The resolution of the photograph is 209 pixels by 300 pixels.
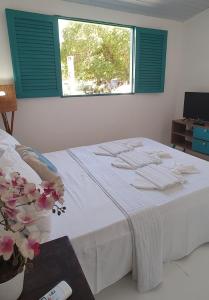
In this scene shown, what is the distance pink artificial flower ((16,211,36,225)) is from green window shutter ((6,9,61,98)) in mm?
2489

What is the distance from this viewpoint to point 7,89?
2.35 meters

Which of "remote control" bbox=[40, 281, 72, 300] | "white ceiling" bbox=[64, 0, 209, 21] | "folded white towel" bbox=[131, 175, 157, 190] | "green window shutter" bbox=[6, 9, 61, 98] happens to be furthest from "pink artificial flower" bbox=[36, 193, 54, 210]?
"white ceiling" bbox=[64, 0, 209, 21]

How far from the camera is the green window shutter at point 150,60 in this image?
3.31m

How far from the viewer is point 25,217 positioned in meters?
0.55

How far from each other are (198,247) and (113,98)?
249 cm

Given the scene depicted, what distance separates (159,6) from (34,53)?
195 centimetres

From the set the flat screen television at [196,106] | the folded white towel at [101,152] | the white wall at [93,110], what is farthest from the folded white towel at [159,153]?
the flat screen television at [196,106]

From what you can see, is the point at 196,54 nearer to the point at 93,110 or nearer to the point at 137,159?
the point at 93,110

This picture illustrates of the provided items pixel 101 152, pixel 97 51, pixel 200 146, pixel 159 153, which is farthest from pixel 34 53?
pixel 200 146

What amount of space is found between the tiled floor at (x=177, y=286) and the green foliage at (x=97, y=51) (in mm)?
2796

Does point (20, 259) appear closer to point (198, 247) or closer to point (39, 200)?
point (39, 200)

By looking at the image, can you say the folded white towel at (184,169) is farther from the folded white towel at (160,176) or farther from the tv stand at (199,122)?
the tv stand at (199,122)

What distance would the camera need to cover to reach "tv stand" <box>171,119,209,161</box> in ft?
10.6

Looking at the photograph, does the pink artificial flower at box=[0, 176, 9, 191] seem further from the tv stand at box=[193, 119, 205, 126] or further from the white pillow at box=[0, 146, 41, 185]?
the tv stand at box=[193, 119, 205, 126]
